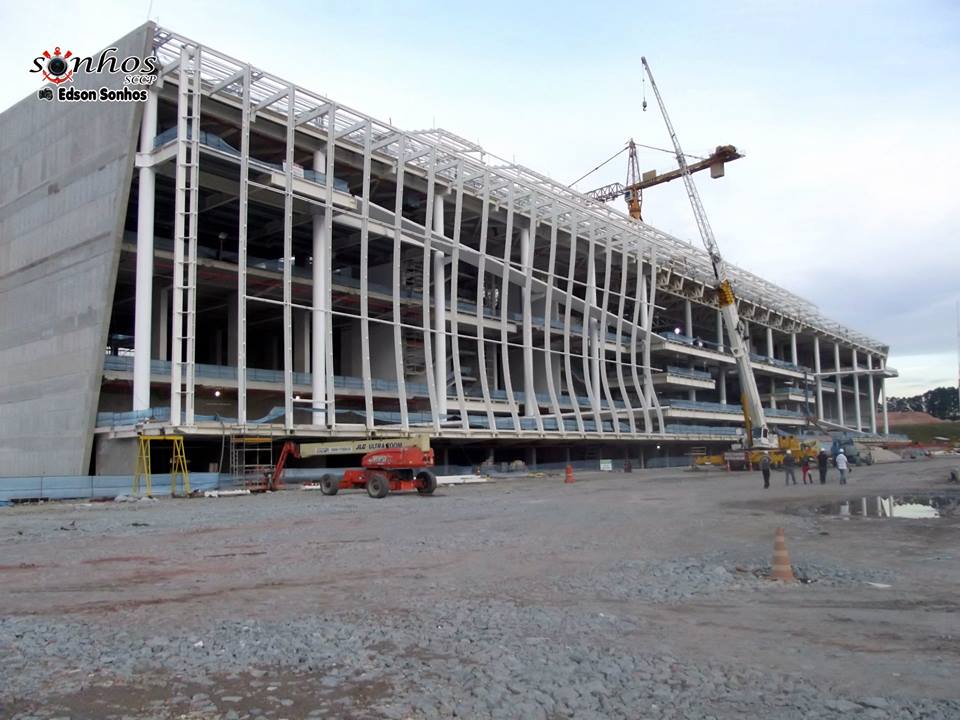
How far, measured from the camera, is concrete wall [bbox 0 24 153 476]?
35.4 meters

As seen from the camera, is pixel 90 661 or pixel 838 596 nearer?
pixel 90 661

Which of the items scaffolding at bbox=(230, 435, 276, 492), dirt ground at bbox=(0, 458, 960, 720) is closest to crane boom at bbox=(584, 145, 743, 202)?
scaffolding at bbox=(230, 435, 276, 492)

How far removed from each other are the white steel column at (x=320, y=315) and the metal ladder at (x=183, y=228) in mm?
6838

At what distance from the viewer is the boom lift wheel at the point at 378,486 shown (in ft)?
94.6

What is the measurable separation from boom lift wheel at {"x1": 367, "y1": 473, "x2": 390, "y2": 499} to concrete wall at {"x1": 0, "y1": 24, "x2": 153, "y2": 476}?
14.6 metres

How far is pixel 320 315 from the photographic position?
40688 millimetres

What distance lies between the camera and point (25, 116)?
41500 millimetres

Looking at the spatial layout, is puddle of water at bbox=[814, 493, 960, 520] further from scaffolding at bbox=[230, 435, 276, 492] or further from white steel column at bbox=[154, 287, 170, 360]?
white steel column at bbox=[154, 287, 170, 360]

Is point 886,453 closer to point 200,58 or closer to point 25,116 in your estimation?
point 200,58

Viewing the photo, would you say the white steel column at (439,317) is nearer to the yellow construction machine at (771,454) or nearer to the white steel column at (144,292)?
the white steel column at (144,292)

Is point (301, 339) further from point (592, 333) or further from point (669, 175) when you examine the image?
point (669, 175)

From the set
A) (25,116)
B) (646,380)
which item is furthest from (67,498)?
(646,380)

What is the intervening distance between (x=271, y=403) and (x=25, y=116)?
773 inches

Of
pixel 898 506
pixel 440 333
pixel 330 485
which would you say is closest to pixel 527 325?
pixel 440 333
